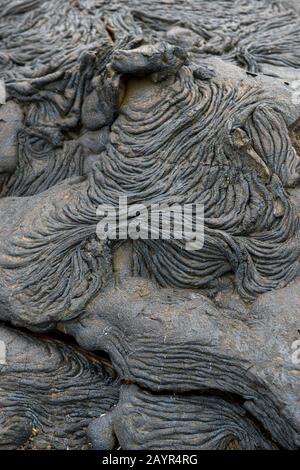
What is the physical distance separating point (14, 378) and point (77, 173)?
54.4 inches

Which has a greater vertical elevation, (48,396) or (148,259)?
(148,259)

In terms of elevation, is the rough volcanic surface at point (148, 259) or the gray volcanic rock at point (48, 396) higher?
the rough volcanic surface at point (148, 259)

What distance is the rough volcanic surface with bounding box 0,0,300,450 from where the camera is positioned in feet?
10.6

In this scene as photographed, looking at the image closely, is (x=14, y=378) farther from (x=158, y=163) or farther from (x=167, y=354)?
(x=158, y=163)

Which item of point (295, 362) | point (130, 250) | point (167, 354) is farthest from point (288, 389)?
point (130, 250)

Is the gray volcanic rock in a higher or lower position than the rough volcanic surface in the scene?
lower

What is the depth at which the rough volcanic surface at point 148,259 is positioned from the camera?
3230 millimetres

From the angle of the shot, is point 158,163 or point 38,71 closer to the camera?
point 158,163

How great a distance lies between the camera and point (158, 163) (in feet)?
12.3

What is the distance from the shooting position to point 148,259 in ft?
11.8

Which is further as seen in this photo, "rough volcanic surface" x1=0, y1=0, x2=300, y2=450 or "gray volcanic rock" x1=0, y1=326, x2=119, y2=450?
"gray volcanic rock" x1=0, y1=326, x2=119, y2=450

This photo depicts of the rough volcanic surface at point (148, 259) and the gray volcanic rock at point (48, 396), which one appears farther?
the gray volcanic rock at point (48, 396)

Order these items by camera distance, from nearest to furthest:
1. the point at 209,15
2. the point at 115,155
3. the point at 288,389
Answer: the point at 288,389 → the point at 115,155 → the point at 209,15
